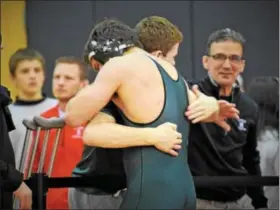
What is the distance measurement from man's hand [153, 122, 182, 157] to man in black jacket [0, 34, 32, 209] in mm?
521

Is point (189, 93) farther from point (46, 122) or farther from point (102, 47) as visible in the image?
point (46, 122)

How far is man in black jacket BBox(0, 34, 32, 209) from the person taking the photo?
2.52 m

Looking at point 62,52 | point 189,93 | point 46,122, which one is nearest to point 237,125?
point 189,93

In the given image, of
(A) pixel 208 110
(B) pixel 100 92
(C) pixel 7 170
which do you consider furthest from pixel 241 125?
(C) pixel 7 170

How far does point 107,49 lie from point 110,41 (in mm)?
30

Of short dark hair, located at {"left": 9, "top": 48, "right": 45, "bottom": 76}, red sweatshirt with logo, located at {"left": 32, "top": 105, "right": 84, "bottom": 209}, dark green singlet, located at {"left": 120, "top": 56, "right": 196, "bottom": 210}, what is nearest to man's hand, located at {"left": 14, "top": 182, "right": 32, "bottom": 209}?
red sweatshirt with logo, located at {"left": 32, "top": 105, "right": 84, "bottom": 209}

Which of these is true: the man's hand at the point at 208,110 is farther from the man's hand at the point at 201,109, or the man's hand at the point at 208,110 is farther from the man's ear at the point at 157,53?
the man's ear at the point at 157,53

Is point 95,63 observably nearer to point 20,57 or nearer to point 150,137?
point 150,137

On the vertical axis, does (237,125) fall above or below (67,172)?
above

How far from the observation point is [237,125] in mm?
3221

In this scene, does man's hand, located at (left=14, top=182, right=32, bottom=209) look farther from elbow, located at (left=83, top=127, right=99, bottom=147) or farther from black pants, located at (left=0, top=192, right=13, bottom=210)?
elbow, located at (left=83, top=127, right=99, bottom=147)

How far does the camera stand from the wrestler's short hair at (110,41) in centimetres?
252

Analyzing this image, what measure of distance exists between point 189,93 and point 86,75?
3.65 feet

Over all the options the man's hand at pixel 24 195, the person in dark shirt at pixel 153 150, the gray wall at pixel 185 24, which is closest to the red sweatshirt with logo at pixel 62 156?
the man's hand at pixel 24 195
